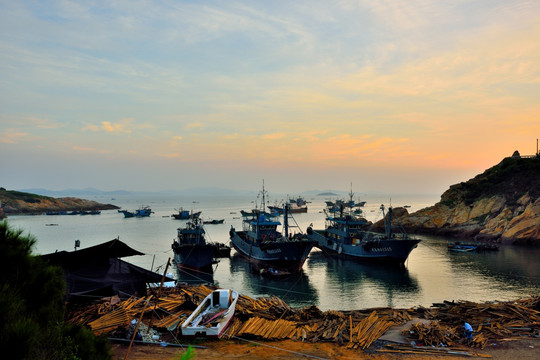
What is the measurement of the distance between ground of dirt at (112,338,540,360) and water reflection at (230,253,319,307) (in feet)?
53.2

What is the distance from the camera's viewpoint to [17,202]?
159375mm

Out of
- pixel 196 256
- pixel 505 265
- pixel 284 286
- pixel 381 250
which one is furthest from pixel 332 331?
pixel 505 265

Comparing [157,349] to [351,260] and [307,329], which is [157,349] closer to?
[307,329]

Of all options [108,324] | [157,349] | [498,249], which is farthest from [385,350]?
[498,249]

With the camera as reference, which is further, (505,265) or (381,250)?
(381,250)

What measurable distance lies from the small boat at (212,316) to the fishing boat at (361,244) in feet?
112

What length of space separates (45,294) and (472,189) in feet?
316

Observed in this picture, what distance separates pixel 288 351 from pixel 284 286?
24618mm

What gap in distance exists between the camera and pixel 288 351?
13.9 meters

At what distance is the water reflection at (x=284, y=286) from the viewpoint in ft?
108

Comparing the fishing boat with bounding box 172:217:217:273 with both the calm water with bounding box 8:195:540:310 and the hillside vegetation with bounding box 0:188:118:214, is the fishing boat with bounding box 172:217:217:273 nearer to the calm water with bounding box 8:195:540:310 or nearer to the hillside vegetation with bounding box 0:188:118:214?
the calm water with bounding box 8:195:540:310

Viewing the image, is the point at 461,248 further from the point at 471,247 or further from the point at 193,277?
the point at 193,277

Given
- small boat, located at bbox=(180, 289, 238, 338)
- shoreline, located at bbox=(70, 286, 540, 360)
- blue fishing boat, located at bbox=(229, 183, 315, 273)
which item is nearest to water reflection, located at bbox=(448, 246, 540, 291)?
blue fishing boat, located at bbox=(229, 183, 315, 273)

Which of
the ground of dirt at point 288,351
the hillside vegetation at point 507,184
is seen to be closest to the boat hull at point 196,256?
the ground of dirt at point 288,351
